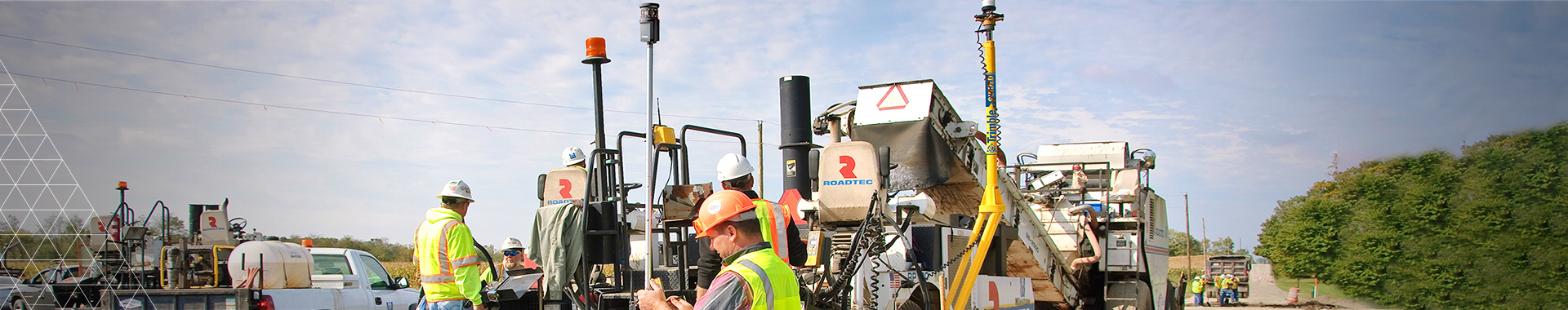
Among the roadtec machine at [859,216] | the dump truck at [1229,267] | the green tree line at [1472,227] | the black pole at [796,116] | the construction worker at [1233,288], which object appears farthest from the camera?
the dump truck at [1229,267]

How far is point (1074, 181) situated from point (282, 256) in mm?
8535

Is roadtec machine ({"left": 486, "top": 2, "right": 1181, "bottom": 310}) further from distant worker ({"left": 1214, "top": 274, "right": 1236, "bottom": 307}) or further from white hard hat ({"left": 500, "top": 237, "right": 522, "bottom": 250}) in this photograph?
distant worker ({"left": 1214, "top": 274, "right": 1236, "bottom": 307})

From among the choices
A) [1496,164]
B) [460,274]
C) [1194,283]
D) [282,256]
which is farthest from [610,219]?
[1194,283]

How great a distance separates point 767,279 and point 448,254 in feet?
10.6

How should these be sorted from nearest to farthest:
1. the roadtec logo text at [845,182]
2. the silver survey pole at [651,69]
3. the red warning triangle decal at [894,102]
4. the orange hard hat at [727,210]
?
1. the orange hard hat at [727,210]
2. the silver survey pole at [651,69]
3. the roadtec logo text at [845,182]
4. the red warning triangle decal at [894,102]

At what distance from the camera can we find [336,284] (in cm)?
1036

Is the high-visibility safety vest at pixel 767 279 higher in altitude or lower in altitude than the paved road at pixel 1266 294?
higher

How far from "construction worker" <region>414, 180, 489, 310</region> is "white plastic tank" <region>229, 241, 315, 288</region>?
3318 millimetres

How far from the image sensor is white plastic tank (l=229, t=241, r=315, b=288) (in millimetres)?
8945

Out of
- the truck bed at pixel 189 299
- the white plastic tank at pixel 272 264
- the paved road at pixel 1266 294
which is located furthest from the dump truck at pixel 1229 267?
the truck bed at pixel 189 299

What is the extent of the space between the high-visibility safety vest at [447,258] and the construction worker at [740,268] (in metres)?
2.69

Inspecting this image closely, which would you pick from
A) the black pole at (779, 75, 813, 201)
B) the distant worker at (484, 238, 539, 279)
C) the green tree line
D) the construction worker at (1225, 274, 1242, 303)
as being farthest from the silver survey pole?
the construction worker at (1225, 274, 1242, 303)

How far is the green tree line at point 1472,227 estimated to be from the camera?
13.4 metres

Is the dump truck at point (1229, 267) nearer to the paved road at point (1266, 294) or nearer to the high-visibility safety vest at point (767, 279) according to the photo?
the paved road at point (1266, 294)
